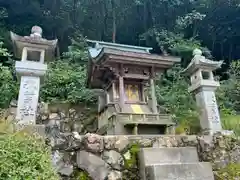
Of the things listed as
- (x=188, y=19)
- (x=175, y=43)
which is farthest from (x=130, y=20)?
(x=175, y=43)

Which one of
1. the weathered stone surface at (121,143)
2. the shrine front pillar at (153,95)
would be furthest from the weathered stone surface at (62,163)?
the shrine front pillar at (153,95)

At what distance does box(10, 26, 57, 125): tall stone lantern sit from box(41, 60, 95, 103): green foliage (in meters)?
3.48

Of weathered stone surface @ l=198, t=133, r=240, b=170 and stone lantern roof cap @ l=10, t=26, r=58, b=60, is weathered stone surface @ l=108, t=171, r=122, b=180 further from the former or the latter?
stone lantern roof cap @ l=10, t=26, r=58, b=60

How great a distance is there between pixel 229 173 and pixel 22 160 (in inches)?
147

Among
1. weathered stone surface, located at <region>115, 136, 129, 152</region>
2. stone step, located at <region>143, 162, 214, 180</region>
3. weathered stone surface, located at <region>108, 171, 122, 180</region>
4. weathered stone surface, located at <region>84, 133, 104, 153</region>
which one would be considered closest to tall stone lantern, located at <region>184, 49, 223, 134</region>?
stone step, located at <region>143, 162, 214, 180</region>

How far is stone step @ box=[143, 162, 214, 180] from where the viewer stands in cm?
368

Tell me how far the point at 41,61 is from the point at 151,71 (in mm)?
4008

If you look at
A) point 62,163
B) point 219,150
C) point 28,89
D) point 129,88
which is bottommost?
point 62,163

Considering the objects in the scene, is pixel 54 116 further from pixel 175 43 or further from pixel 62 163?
pixel 175 43

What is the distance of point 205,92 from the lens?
8.47 meters

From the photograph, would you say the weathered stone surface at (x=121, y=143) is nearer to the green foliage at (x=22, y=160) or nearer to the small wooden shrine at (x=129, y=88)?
the green foliage at (x=22, y=160)

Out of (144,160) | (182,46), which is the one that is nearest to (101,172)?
(144,160)

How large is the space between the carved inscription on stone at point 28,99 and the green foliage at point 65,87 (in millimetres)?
4247

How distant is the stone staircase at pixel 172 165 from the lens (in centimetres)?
373
